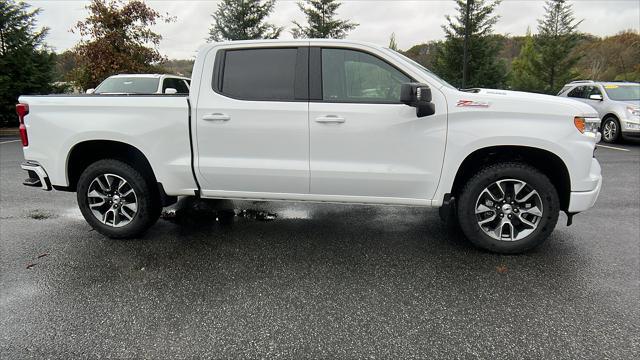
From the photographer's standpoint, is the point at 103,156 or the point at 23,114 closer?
the point at 23,114

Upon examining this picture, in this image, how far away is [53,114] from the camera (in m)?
4.23

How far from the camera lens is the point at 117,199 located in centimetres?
439

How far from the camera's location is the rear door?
389 centimetres

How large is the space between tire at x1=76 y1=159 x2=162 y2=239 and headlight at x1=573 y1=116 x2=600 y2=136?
13.2ft

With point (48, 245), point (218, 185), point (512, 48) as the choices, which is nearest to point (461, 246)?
point (218, 185)

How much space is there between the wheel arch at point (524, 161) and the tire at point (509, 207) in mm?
108

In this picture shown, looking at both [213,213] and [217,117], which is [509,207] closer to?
[217,117]

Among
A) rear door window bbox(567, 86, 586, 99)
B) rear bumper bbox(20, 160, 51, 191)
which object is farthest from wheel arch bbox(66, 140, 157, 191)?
rear door window bbox(567, 86, 586, 99)

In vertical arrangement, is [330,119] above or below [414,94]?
below

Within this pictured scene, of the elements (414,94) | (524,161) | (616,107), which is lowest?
(524,161)

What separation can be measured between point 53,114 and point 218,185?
181 centimetres

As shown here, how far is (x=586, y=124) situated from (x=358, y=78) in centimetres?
198

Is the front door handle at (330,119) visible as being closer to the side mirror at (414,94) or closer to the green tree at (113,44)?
the side mirror at (414,94)

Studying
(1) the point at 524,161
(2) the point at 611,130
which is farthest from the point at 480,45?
(1) the point at 524,161
